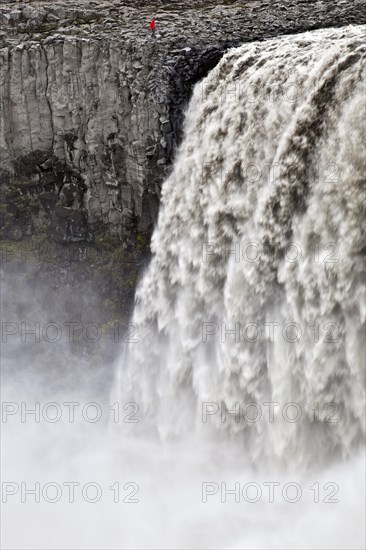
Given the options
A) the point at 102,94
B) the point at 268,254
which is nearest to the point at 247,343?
the point at 268,254

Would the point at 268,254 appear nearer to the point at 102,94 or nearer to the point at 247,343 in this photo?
the point at 247,343

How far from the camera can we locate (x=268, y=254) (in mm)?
12461

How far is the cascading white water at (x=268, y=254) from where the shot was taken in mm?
10992

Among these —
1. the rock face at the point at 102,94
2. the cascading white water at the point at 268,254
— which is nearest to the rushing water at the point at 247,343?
the cascading white water at the point at 268,254

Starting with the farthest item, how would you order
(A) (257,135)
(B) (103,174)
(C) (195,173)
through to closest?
(B) (103,174) → (C) (195,173) → (A) (257,135)

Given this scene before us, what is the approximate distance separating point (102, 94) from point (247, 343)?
362 inches

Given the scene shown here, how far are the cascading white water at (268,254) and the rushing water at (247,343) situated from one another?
0.03m

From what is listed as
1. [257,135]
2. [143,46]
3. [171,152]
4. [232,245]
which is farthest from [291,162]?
[143,46]

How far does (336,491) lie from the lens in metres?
10.9

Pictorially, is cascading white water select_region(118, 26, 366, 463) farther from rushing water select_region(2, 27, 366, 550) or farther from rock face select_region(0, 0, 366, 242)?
rock face select_region(0, 0, 366, 242)

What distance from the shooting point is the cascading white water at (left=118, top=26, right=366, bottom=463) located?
10992 millimetres

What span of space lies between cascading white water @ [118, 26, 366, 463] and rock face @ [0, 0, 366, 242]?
154 centimetres

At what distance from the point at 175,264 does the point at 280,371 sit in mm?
4573

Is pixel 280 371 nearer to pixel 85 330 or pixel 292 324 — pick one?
pixel 292 324
